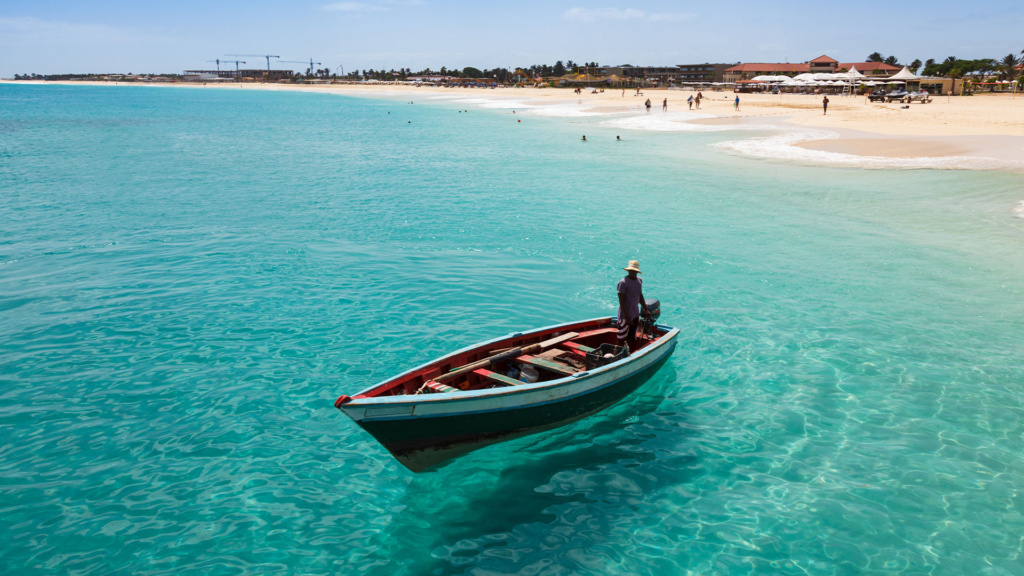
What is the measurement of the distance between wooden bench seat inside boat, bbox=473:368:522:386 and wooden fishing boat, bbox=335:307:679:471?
16 mm

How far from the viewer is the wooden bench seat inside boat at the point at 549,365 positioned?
9977 millimetres

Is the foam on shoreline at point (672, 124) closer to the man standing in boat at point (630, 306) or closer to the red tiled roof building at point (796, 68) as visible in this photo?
the man standing in boat at point (630, 306)

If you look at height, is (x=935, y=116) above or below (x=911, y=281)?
above

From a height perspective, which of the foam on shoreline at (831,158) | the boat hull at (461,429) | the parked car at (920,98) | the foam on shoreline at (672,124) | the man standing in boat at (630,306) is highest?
the parked car at (920,98)

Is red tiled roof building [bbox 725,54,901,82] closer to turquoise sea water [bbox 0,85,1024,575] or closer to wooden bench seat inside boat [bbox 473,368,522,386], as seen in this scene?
turquoise sea water [bbox 0,85,1024,575]

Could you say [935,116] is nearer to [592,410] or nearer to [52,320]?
[592,410]

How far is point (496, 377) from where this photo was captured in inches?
380

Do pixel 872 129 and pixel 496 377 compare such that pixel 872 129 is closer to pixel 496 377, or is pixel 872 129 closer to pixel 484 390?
pixel 496 377

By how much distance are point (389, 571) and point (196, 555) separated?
8.32 feet

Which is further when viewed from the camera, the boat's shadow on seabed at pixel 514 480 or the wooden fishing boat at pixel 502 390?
the wooden fishing boat at pixel 502 390

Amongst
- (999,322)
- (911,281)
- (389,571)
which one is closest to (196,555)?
(389,571)

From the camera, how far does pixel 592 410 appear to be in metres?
10.3

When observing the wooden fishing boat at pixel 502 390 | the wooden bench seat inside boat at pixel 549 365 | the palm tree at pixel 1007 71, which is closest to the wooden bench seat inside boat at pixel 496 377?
the wooden fishing boat at pixel 502 390

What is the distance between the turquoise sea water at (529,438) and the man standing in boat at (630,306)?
131 cm
